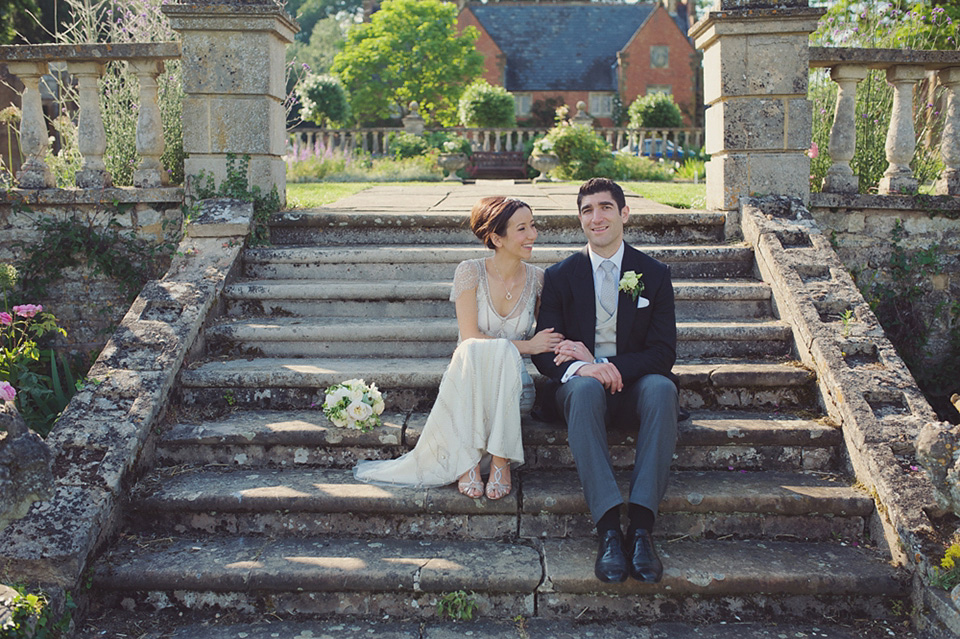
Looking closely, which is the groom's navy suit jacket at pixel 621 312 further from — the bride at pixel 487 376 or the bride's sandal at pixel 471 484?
the bride's sandal at pixel 471 484

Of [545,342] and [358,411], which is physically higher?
[545,342]

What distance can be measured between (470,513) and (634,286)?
3.97 feet

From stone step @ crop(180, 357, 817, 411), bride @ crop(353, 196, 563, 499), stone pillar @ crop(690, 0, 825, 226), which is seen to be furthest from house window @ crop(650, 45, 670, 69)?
bride @ crop(353, 196, 563, 499)

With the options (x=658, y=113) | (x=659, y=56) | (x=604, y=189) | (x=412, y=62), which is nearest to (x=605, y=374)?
(x=604, y=189)

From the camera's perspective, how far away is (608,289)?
3367mm

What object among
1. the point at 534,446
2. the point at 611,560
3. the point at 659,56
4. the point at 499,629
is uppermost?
the point at 659,56

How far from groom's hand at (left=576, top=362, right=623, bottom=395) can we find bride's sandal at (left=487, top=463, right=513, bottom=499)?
517 millimetres

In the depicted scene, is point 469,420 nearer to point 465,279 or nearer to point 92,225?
point 465,279

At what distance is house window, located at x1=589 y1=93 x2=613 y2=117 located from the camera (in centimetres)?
3394

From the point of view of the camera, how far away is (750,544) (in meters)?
3.01

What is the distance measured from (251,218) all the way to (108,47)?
1.43 m

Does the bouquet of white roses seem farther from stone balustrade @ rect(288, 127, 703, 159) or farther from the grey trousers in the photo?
stone balustrade @ rect(288, 127, 703, 159)

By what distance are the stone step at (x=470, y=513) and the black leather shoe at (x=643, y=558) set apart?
0.33 m

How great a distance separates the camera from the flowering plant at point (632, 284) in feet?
10.7
